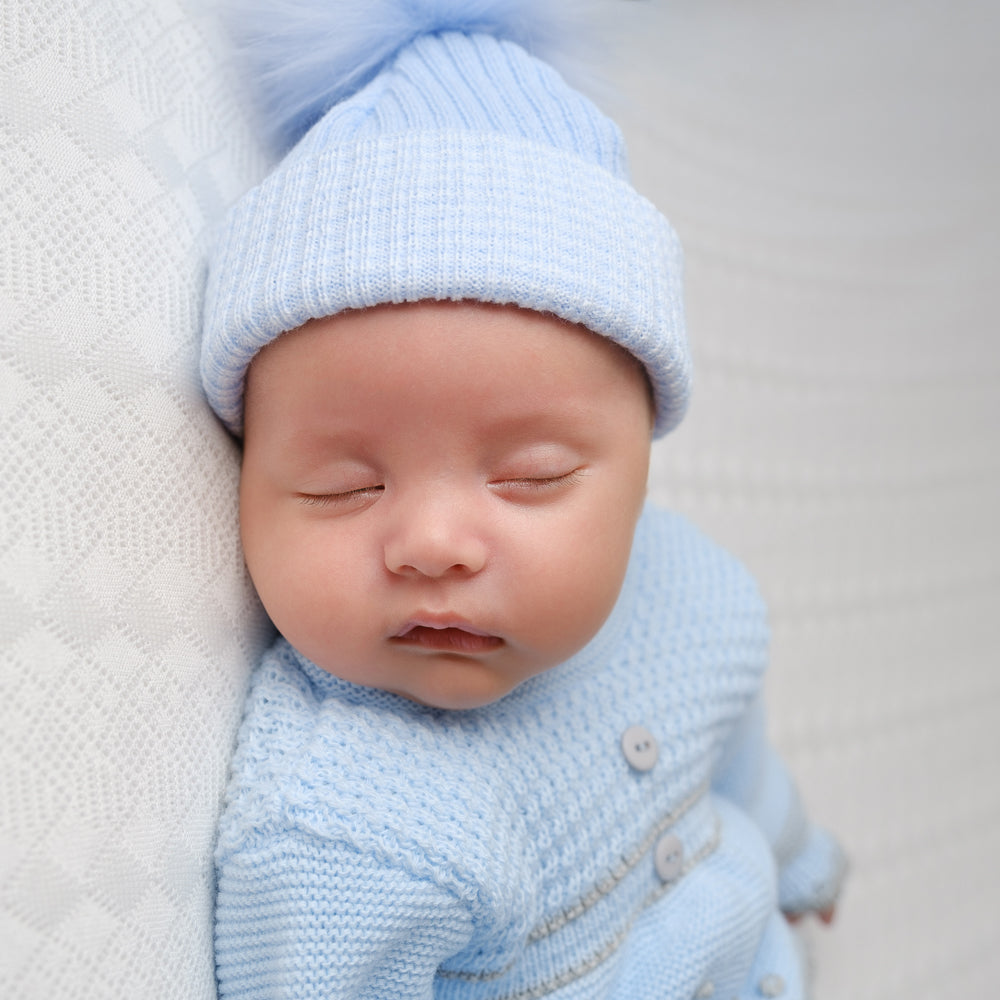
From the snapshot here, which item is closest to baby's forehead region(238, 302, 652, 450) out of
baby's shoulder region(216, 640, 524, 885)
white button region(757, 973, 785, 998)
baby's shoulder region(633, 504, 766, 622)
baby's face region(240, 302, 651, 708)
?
baby's face region(240, 302, 651, 708)

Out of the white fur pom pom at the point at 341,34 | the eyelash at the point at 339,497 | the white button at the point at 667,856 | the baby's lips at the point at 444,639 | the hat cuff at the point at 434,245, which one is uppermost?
the white fur pom pom at the point at 341,34

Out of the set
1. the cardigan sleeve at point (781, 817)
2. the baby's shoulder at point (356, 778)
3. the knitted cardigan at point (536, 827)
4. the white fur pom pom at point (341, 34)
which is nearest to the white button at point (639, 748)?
the knitted cardigan at point (536, 827)

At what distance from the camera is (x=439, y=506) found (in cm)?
75

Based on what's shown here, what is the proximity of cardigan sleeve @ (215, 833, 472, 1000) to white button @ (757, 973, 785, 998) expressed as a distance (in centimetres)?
50

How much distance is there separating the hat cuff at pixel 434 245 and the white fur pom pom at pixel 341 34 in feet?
0.42

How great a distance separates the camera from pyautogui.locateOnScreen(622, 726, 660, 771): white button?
36.5 inches

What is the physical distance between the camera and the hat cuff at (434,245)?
74cm

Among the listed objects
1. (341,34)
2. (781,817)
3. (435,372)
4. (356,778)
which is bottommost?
(781,817)

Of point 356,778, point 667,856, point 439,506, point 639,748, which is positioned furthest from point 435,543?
point 667,856

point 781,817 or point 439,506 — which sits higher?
point 439,506

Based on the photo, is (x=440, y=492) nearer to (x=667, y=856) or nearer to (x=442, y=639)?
(x=442, y=639)

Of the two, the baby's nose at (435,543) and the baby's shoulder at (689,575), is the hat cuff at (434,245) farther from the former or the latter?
the baby's shoulder at (689,575)

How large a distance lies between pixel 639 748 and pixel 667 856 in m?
0.12

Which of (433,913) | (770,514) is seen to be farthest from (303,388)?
(770,514)
